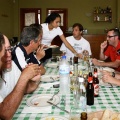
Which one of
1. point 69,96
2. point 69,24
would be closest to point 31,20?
point 69,24

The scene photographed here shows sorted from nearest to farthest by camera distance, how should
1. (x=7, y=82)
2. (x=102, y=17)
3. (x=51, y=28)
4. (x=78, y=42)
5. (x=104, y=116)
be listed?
1. (x=104, y=116)
2. (x=7, y=82)
3. (x=51, y=28)
4. (x=78, y=42)
5. (x=102, y=17)

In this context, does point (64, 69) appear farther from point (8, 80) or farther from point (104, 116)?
point (104, 116)

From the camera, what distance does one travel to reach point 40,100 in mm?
1374

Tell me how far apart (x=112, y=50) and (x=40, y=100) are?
80.7 inches

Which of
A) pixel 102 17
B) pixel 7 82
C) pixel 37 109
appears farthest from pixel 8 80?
pixel 102 17

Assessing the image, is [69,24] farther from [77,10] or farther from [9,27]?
[9,27]

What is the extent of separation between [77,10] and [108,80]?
6432 millimetres

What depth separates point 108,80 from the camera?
1.69m

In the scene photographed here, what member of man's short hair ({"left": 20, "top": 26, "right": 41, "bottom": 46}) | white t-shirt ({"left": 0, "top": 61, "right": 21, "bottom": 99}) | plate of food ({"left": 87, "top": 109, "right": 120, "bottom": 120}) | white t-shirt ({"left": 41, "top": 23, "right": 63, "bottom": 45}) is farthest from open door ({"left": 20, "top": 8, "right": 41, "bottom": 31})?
plate of food ({"left": 87, "top": 109, "right": 120, "bottom": 120})

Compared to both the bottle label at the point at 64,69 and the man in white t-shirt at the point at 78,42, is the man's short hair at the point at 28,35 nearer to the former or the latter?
the bottle label at the point at 64,69

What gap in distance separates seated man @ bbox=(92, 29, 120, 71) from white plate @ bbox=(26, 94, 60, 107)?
4.34 ft

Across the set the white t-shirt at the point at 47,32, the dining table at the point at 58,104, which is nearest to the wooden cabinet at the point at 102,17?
the white t-shirt at the point at 47,32

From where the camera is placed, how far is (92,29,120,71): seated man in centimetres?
268


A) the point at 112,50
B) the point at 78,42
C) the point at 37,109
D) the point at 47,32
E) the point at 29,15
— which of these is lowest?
the point at 37,109
